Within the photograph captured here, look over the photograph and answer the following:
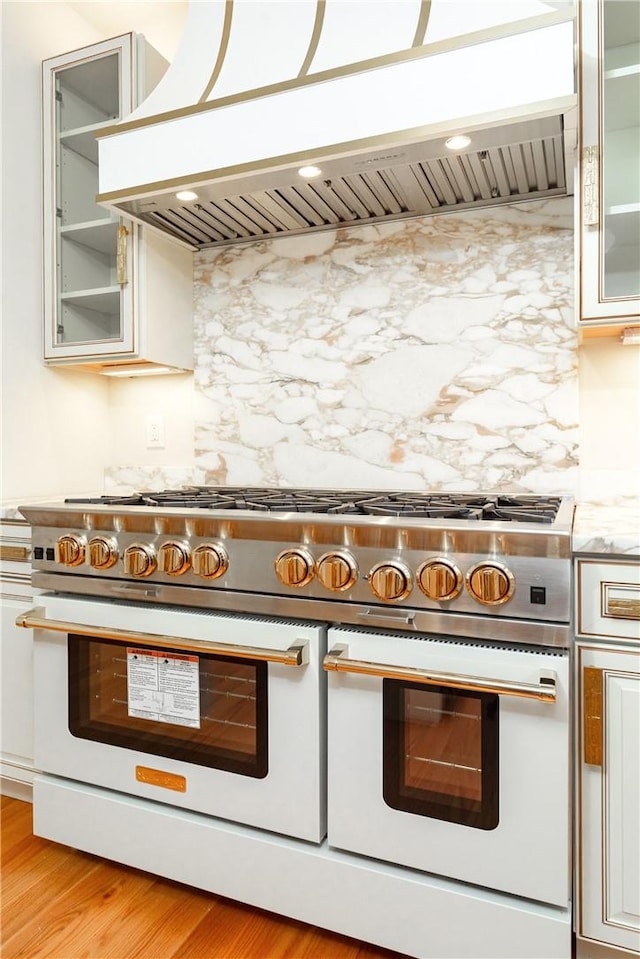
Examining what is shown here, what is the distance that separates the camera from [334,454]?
6.49 feet

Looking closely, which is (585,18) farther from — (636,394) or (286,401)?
(286,401)

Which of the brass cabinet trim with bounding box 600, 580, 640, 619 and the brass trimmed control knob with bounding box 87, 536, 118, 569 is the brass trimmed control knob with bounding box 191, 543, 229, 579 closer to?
the brass trimmed control knob with bounding box 87, 536, 118, 569

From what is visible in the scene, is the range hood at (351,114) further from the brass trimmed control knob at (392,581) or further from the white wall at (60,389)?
the brass trimmed control knob at (392,581)

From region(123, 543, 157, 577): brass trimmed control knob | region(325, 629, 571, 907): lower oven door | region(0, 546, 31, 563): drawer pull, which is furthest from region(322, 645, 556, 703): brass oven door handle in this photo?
region(0, 546, 31, 563): drawer pull

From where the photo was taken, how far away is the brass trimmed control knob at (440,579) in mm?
1088

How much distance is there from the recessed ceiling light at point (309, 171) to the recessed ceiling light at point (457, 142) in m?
0.32

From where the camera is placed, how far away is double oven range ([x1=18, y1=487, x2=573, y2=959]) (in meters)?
1.07

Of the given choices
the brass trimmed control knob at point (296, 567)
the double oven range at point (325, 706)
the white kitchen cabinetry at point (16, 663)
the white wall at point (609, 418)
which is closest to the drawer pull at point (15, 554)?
the white kitchen cabinetry at point (16, 663)

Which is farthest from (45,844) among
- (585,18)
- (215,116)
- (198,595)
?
(585,18)

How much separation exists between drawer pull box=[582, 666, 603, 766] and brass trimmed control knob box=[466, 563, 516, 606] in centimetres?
22

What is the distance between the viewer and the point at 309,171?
1.50 metres

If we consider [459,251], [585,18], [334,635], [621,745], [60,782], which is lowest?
[60,782]

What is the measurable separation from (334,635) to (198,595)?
12.9 inches

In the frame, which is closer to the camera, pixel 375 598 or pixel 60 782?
pixel 375 598
